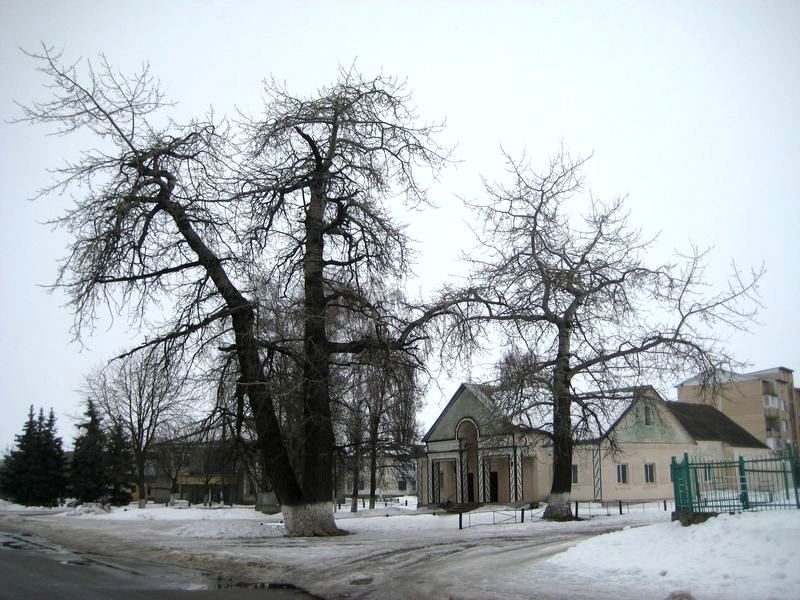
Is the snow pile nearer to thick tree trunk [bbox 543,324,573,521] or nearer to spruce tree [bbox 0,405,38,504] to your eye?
thick tree trunk [bbox 543,324,573,521]

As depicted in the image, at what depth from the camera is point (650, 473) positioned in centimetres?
4869

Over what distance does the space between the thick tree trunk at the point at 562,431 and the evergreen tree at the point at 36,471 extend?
51072 mm

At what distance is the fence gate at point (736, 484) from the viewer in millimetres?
13391

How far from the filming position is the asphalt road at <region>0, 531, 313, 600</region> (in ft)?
41.3

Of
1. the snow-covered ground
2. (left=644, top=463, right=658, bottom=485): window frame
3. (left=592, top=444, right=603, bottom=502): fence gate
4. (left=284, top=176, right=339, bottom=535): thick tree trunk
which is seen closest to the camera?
the snow-covered ground

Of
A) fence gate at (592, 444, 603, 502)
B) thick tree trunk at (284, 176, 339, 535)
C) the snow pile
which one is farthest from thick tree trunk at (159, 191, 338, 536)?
fence gate at (592, 444, 603, 502)

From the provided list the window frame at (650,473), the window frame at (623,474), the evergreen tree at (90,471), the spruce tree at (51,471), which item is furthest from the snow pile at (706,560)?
the spruce tree at (51,471)

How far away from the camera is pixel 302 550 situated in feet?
61.6

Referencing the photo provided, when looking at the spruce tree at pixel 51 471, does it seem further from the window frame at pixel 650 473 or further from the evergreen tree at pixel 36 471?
the window frame at pixel 650 473

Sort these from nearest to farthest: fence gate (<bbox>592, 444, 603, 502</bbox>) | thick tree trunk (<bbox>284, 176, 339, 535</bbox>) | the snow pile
Answer: the snow pile < thick tree trunk (<bbox>284, 176, 339, 535</bbox>) < fence gate (<bbox>592, 444, 603, 502</bbox>)

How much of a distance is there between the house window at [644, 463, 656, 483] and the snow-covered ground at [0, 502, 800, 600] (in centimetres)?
2739

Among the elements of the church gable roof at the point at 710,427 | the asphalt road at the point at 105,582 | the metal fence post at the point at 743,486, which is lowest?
the asphalt road at the point at 105,582

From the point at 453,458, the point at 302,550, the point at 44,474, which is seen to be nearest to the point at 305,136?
the point at 302,550

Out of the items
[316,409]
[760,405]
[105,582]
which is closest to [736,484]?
[105,582]
